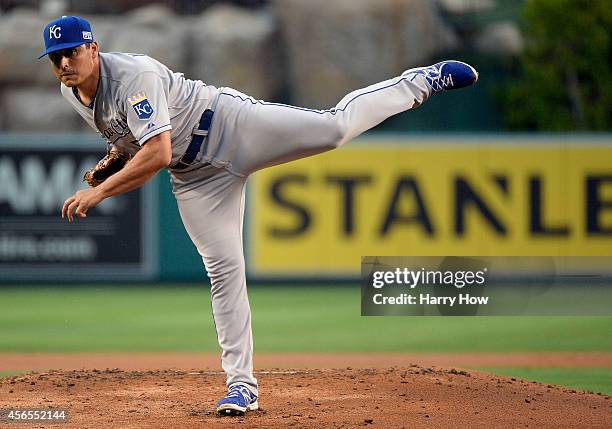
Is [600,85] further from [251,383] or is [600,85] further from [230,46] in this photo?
[251,383]

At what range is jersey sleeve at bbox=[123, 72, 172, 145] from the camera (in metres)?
3.89

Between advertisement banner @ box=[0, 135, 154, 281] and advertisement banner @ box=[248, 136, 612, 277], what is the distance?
1152 mm

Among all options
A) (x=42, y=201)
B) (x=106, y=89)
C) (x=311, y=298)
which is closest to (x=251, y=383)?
(x=106, y=89)

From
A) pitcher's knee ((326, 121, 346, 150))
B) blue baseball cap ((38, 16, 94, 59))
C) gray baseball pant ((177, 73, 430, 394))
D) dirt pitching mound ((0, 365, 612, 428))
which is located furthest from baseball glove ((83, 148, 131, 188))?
dirt pitching mound ((0, 365, 612, 428))

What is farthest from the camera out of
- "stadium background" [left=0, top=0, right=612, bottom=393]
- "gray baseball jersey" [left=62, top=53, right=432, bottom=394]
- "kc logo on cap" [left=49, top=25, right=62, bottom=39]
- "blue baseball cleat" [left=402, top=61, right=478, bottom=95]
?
"stadium background" [left=0, top=0, right=612, bottom=393]

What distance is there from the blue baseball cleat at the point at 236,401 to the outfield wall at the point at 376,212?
5837 mm

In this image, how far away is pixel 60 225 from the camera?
404 inches

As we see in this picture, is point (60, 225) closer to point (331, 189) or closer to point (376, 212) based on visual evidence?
point (331, 189)

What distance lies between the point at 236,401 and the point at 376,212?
605 centimetres

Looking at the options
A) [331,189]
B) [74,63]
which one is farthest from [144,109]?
[331,189]

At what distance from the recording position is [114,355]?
693 centimetres

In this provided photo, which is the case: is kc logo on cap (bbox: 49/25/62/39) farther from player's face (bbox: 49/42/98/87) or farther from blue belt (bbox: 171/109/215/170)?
blue belt (bbox: 171/109/215/170)

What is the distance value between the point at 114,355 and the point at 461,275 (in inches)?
166

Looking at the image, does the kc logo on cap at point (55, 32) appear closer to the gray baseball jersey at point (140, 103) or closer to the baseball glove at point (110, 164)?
the gray baseball jersey at point (140, 103)
